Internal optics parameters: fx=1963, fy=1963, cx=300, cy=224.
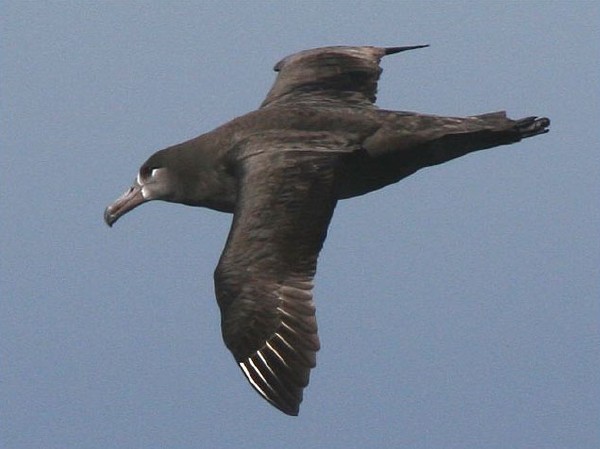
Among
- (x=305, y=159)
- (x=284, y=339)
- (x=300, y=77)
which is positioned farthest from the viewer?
(x=300, y=77)

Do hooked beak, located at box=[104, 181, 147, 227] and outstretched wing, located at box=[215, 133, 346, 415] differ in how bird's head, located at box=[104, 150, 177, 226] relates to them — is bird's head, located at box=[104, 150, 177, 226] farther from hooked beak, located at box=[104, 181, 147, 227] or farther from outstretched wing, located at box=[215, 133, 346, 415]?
outstretched wing, located at box=[215, 133, 346, 415]

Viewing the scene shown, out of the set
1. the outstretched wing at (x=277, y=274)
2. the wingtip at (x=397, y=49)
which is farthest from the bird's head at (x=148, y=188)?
the wingtip at (x=397, y=49)

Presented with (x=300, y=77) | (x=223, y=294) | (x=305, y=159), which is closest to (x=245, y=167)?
(x=305, y=159)

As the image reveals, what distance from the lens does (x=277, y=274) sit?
53.0 feet

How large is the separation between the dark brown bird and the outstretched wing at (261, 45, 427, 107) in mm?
19

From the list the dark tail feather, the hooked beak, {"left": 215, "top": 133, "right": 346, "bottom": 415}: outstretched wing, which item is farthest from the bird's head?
the dark tail feather

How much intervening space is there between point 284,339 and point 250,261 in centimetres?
76

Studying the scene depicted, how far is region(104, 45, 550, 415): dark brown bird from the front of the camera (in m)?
16.0

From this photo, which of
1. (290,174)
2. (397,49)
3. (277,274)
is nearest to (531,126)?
(290,174)

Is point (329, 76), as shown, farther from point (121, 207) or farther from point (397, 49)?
point (121, 207)

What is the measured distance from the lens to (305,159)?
17.1m

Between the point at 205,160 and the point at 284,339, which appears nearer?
the point at 284,339

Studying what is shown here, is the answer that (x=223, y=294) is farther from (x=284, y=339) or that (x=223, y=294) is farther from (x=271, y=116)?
(x=271, y=116)

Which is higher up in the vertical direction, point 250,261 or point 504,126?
point 504,126
